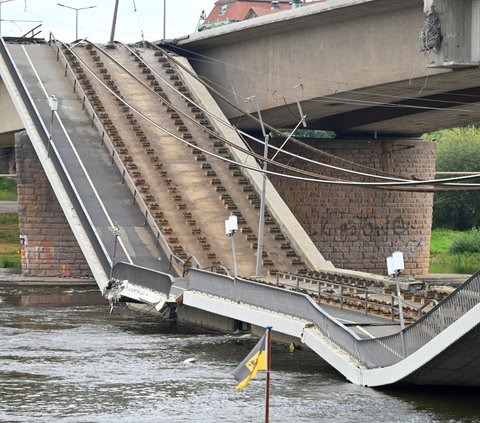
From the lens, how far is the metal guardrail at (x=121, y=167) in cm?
5103

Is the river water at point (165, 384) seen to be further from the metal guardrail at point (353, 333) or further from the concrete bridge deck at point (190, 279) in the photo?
the metal guardrail at point (353, 333)

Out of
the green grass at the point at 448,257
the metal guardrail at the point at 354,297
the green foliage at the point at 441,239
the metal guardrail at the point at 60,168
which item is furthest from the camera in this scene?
the green foliage at the point at 441,239

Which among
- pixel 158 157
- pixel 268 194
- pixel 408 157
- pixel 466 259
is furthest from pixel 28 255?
pixel 466 259

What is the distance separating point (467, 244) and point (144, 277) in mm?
34985

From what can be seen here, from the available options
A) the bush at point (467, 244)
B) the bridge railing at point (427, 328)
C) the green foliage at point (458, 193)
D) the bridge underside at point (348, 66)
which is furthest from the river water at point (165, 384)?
the green foliage at point (458, 193)

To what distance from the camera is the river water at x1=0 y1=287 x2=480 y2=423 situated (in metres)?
Answer: 31.0

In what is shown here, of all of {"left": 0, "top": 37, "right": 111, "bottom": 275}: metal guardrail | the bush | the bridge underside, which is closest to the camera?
the bridge underside

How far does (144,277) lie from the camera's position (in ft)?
153

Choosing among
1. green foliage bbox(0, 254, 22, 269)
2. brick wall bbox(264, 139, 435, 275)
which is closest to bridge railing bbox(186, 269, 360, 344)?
brick wall bbox(264, 139, 435, 275)

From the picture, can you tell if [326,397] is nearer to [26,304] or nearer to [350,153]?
[26,304]

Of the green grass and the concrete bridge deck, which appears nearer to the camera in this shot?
the concrete bridge deck

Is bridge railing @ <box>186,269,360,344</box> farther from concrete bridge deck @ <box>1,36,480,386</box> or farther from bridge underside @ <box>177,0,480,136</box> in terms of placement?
bridge underside @ <box>177,0,480,136</box>

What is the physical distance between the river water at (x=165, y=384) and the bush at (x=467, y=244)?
1309 inches

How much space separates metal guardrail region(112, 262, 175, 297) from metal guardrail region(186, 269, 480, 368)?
10.2 feet
